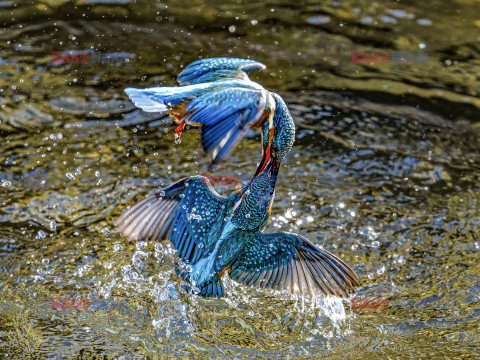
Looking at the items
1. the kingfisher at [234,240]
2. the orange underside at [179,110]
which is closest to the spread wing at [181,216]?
the kingfisher at [234,240]

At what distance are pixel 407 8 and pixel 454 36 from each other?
598 mm

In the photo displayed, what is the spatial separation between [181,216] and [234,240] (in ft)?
1.28

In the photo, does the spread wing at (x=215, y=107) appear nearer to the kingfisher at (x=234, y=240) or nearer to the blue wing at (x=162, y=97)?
the blue wing at (x=162, y=97)

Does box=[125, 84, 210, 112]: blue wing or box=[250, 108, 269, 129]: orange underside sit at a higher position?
box=[125, 84, 210, 112]: blue wing

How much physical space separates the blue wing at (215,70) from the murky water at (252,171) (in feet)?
4.37

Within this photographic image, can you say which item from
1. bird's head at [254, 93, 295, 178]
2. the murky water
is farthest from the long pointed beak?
the murky water

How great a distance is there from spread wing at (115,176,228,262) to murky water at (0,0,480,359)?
0.42 metres

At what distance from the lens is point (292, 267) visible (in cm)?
328

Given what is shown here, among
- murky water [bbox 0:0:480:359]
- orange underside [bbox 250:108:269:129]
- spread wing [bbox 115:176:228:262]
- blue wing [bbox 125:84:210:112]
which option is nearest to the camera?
blue wing [bbox 125:84:210:112]

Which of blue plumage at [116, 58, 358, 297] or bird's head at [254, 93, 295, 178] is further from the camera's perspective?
blue plumage at [116, 58, 358, 297]

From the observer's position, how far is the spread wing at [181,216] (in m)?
3.38

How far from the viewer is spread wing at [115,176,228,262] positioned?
338 centimetres

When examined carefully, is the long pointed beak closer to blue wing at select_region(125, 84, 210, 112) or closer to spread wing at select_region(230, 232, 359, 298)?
spread wing at select_region(230, 232, 359, 298)

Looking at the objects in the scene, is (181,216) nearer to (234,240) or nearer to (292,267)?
(234,240)
